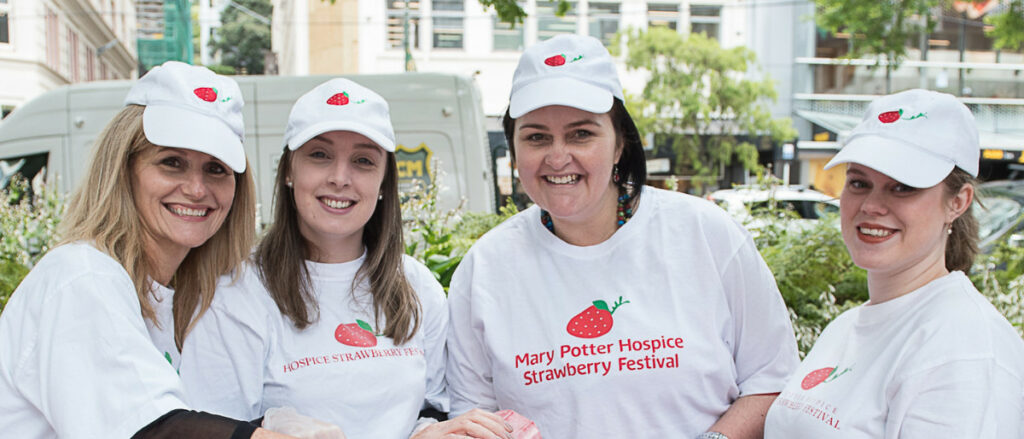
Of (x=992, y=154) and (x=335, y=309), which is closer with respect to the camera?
(x=335, y=309)

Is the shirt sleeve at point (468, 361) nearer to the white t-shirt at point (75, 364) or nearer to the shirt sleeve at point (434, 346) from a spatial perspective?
the shirt sleeve at point (434, 346)

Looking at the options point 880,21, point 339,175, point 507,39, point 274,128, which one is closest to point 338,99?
point 339,175

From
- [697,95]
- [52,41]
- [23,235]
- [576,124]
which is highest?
[52,41]

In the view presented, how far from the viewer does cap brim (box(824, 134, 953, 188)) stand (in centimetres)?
191

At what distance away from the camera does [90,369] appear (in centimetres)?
167

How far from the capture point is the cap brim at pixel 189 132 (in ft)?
6.60

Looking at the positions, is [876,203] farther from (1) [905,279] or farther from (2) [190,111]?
(2) [190,111]

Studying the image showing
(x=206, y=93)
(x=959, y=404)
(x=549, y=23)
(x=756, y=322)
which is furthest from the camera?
(x=549, y=23)

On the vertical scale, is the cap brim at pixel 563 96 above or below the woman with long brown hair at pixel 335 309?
above

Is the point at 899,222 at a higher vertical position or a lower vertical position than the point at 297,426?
higher

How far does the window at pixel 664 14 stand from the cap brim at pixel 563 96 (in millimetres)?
23943

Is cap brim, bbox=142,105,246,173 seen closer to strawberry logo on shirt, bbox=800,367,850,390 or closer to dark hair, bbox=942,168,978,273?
strawberry logo on shirt, bbox=800,367,850,390

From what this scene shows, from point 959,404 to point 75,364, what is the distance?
189 cm

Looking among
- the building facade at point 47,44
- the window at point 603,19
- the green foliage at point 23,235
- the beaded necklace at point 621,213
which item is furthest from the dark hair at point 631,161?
the window at point 603,19
